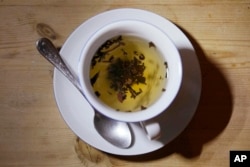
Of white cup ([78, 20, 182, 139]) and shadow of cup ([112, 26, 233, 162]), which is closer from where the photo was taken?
white cup ([78, 20, 182, 139])

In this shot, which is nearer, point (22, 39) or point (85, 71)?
point (85, 71)

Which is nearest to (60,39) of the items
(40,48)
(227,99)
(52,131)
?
(40,48)

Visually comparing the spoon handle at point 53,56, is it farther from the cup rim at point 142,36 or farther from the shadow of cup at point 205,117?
the shadow of cup at point 205,117

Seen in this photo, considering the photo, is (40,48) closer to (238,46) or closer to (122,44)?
(122,44)

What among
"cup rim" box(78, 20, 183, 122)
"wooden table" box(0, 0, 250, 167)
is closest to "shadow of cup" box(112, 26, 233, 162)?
"wooden table" box(0, 0, 250, 167)

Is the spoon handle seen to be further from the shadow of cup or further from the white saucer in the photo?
the shadow of cup

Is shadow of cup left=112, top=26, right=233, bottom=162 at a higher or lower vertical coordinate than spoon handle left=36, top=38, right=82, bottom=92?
lower

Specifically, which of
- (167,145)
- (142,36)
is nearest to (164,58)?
(142,36)
